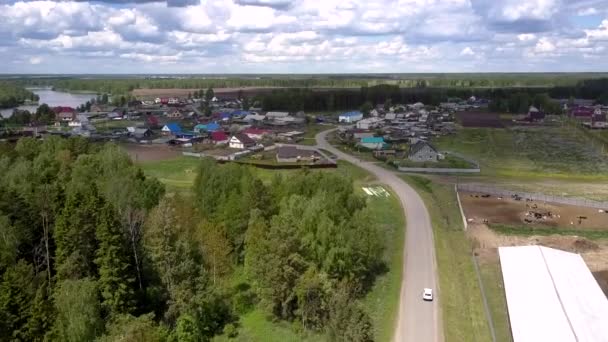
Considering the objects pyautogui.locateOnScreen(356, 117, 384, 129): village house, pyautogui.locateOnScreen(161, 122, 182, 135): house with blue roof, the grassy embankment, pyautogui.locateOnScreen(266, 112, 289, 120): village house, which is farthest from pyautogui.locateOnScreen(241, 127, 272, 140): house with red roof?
the grassy embankment

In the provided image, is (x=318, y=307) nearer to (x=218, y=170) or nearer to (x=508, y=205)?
(x=218, y=170)

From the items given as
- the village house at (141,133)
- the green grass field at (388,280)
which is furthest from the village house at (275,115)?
the green grass field at (388,280)

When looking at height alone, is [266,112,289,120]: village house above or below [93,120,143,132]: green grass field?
above

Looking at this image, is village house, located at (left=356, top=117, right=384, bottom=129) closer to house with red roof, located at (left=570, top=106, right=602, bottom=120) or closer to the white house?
the white house

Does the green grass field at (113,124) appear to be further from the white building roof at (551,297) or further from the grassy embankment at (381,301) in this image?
the white building roof at (551,297)

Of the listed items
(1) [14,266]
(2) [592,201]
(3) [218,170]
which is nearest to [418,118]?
(2) [592,201]

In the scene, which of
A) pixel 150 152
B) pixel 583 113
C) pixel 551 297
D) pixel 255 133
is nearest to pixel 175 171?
pixel 150 152

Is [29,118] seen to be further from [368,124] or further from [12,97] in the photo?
[368,124]
